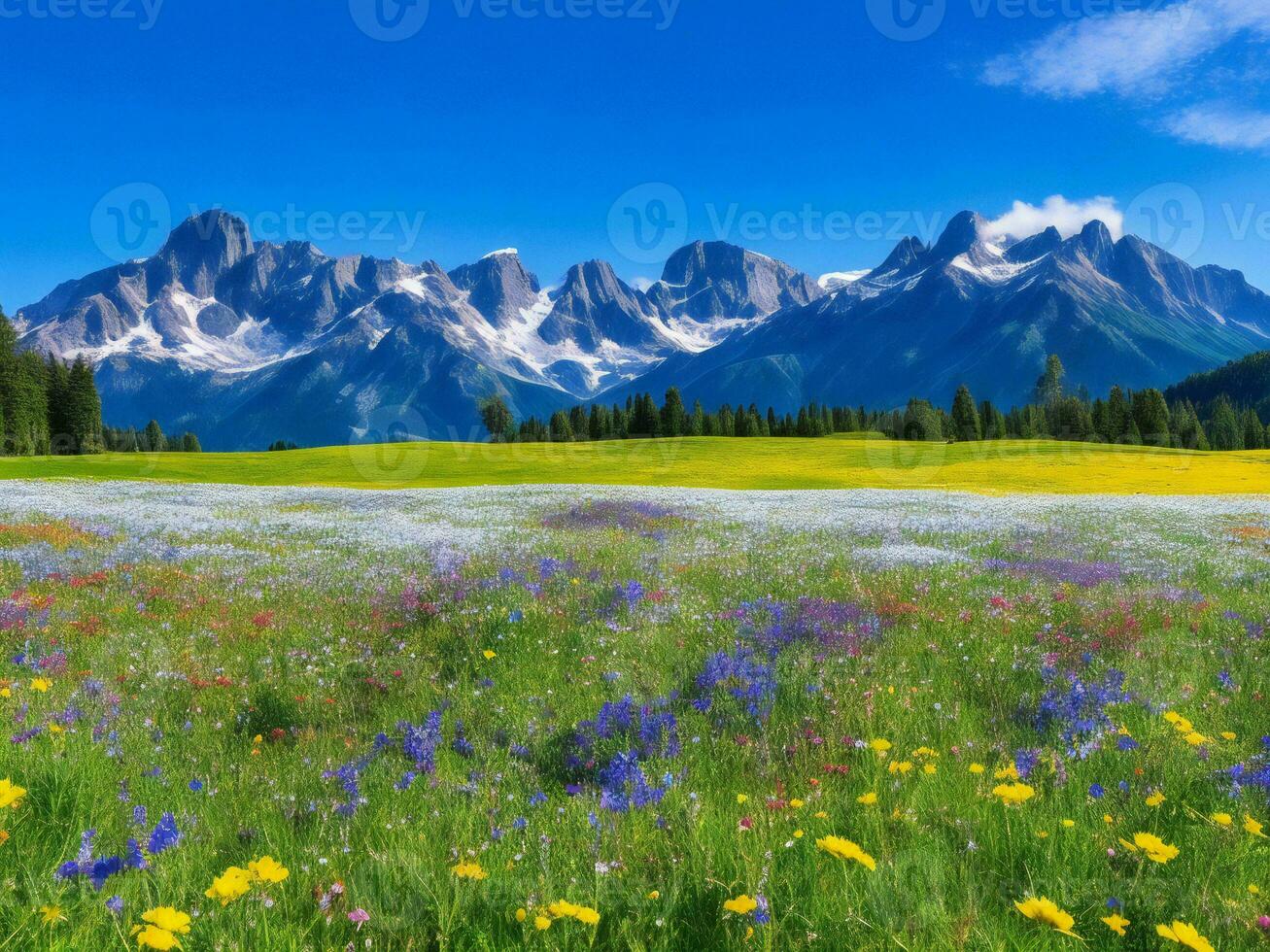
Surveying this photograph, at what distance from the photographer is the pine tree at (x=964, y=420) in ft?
465

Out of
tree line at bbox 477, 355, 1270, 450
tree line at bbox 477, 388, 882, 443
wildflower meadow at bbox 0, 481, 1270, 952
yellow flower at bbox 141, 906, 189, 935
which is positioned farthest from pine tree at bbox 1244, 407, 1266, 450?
yellow flower at bbox 141, 906, 189, 935

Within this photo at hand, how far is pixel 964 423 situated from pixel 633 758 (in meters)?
156

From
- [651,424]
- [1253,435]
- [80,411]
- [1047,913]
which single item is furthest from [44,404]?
[1253,435]

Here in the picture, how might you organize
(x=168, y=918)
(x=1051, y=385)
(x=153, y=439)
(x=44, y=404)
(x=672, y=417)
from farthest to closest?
1. (x=153, y=439)
2. (x=1051, y=385)
3. (x=672, y=417)
4. (x=44, y=404)
5. (x=168, y=918)

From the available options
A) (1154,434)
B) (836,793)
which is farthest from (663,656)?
(1154,434)

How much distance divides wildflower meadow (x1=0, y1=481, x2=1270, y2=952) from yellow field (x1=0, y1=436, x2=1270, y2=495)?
147 feet

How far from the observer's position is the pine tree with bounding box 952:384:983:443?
141750 millimetres

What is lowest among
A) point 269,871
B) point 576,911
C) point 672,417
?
point 576,911

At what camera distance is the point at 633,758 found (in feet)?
16.6

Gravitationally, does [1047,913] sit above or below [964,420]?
below

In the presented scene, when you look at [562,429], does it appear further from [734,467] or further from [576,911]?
[576,911]

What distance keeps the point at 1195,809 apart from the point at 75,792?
7.02m

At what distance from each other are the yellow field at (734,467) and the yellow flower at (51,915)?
2074 inches

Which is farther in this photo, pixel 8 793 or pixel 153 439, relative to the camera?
pixel 153 439
